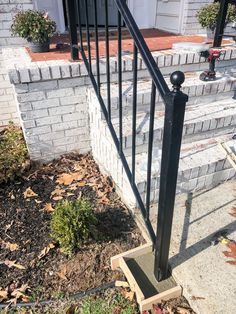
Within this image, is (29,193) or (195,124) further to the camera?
(29,193)

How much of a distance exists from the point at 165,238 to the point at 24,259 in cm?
106

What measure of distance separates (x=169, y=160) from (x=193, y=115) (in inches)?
58.9

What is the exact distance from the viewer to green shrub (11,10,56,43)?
2904 millimetres

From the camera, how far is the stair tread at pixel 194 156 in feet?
7.49

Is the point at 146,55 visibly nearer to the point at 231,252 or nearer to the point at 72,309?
the point at 231,252

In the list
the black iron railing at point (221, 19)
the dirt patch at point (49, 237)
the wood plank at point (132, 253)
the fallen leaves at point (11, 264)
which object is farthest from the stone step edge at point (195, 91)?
the fallen leaves at point (11, 264)

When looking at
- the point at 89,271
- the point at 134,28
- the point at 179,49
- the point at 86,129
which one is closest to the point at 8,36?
the point at 86,129

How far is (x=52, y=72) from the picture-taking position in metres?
2.58

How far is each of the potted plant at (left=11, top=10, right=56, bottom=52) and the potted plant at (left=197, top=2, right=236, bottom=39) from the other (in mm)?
2086

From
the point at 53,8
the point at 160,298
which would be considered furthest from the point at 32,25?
the point at 160,298

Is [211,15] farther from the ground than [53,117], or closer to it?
→ farther from the ground

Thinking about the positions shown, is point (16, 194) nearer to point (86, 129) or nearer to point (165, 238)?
point (86, 129)

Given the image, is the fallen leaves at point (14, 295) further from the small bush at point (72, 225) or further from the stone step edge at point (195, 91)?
the stone step edge at point (195, 91)

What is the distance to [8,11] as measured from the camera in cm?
320
